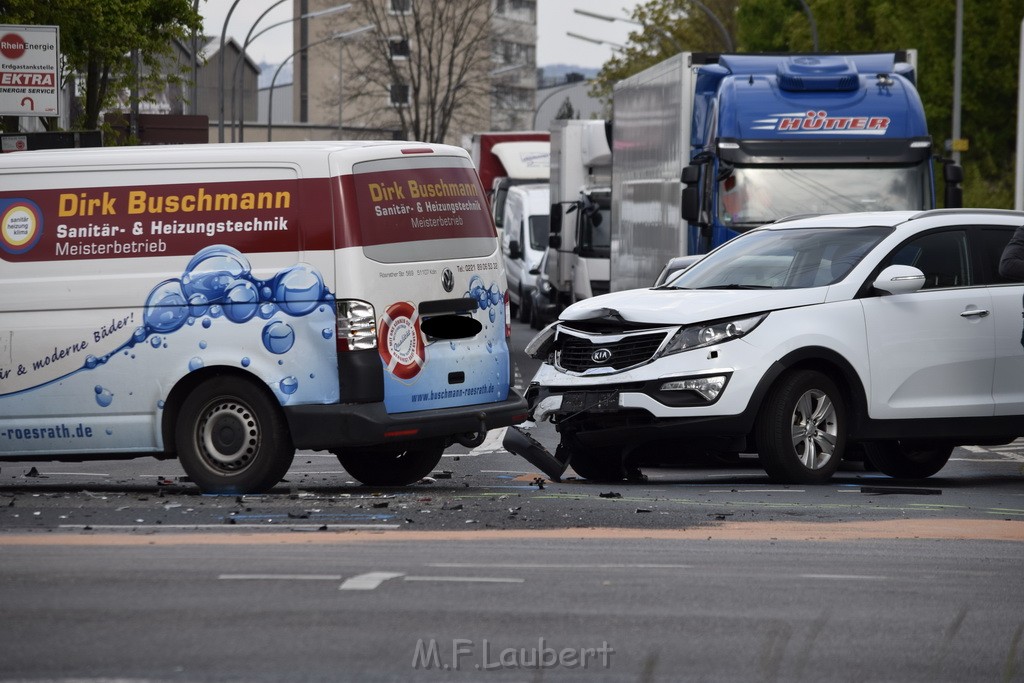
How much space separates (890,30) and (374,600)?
131ft

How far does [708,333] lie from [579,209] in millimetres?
18477

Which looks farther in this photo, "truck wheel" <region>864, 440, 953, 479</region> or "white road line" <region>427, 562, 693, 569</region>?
"truck wheel" <region>864, 440, 953, 479</region>

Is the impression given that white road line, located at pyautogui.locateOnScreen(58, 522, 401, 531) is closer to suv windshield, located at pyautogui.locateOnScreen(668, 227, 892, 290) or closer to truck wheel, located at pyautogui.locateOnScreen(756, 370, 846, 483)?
truck wheel, located at pyautogui.locateOnScreen(756, 370, 846, 483)

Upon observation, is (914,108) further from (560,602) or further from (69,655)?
(69,655)

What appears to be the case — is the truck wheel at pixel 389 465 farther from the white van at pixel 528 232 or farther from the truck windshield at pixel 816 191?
the white van at pixel 528 232

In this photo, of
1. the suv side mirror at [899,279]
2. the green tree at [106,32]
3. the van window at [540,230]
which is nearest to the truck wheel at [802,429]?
the suv side mirror at [899,279]

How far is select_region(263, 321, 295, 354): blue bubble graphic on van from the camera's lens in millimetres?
10273

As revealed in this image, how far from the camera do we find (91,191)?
1053 cm

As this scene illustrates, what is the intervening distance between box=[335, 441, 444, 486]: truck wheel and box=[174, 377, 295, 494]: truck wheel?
3.96ft

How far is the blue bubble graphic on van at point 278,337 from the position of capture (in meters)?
10.3

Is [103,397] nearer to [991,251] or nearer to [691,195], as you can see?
[991,251]

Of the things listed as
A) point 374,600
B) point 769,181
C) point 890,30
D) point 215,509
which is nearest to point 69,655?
point 374,600

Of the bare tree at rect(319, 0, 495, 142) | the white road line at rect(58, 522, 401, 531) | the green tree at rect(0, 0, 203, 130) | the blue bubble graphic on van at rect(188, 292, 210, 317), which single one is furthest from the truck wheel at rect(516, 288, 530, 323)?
the bare tree at rect(319, 0, 495, 142)

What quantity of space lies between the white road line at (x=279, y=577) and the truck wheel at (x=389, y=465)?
402 centimetres
